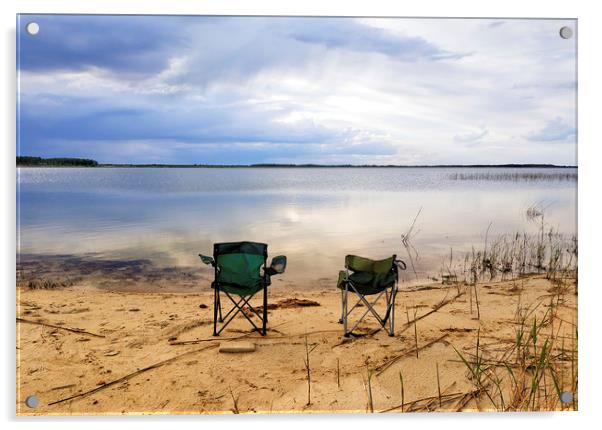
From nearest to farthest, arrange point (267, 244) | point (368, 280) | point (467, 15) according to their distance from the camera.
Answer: point (467, 15), point (368, 280), point (267, 244)

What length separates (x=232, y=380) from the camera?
9.37 ft

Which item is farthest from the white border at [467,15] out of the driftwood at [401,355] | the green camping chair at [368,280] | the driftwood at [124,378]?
the green camping chair at [368,280]

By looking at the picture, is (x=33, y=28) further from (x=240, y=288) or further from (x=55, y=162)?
(x=240, y=288)

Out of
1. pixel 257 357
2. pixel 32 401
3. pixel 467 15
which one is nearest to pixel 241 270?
pixel 257 357

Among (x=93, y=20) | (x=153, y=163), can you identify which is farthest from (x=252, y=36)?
(x=153, y=163)

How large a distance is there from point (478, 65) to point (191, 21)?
6.82ft

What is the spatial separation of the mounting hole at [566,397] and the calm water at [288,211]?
1.11 m

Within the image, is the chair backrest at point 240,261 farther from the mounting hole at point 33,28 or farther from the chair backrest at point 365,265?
the mounting hole at point 33,28

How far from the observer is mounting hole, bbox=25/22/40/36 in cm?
312

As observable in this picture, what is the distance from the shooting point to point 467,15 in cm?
325

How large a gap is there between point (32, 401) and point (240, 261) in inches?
59.5

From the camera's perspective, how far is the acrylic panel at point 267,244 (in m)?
2.88

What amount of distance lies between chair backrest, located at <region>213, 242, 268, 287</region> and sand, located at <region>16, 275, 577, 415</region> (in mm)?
415

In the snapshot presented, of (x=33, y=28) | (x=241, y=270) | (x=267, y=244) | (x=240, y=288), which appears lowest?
(x=240, y=288)
